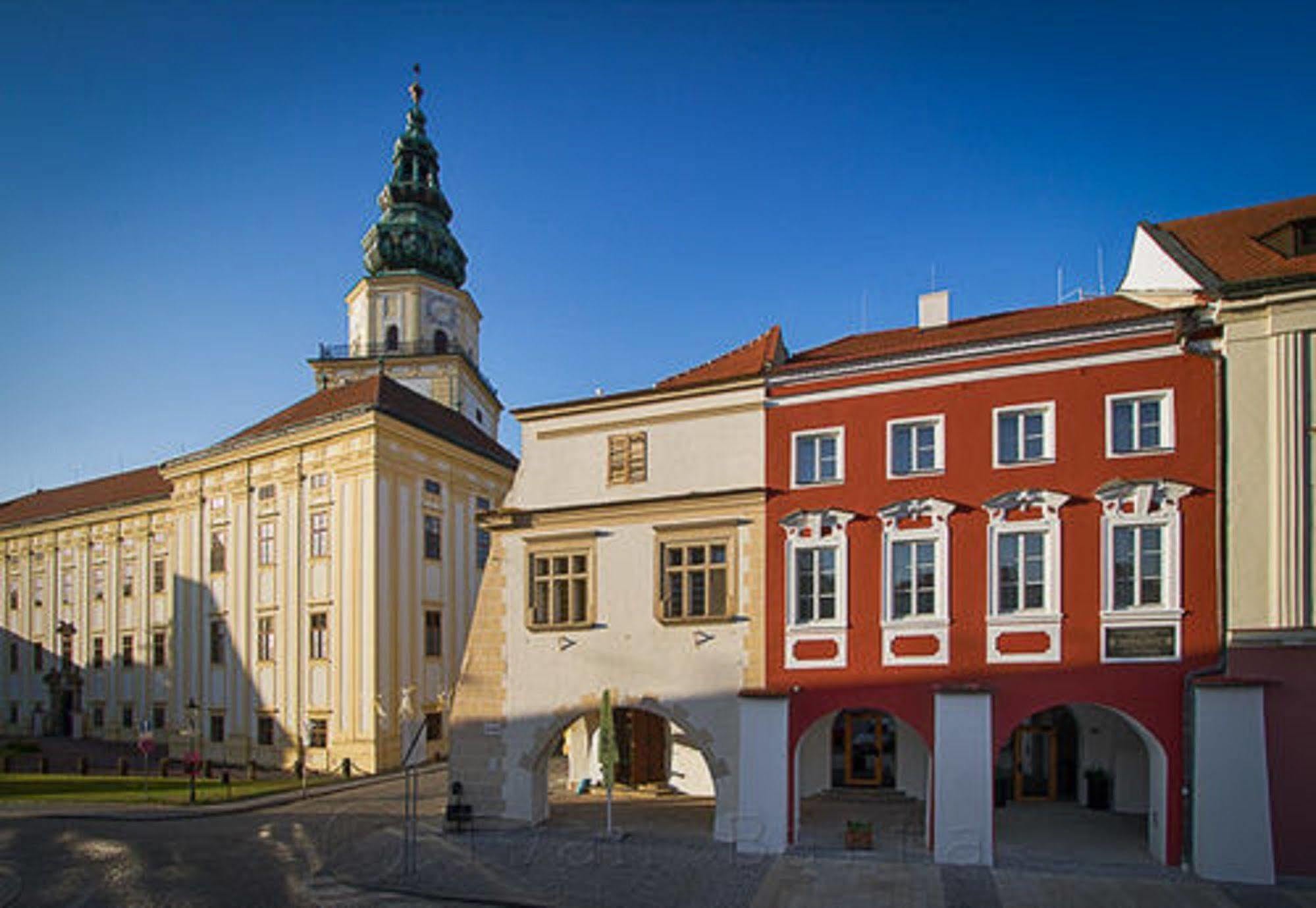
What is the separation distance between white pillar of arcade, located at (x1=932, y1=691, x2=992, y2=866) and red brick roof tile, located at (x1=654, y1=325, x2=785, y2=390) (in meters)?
8.46

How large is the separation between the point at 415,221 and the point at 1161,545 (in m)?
48.6

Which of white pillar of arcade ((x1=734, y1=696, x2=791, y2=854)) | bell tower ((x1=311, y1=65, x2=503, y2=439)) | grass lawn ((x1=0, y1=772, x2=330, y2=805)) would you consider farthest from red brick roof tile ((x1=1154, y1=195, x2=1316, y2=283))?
bell tower ((x1=311, y1=65, x2=503, y2=439))

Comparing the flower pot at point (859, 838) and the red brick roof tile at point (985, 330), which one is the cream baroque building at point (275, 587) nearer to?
the flower pot at point (859, 838)

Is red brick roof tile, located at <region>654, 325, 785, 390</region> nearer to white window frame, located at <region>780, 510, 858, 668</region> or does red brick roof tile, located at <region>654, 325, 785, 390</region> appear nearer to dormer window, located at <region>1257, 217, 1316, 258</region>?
white window frame, located at <region>780, 510, 858, 668</region>

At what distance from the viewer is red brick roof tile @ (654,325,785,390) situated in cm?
2244

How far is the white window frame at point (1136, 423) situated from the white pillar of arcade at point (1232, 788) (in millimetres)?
4626

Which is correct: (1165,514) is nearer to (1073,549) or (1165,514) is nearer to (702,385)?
(1073,549)

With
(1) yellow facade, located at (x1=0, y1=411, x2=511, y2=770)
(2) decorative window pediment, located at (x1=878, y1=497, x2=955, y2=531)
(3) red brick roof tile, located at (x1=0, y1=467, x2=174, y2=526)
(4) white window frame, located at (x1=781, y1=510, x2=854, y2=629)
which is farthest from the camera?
(3) red brick roof tile, located at (x1=0, y1=467, x2=174, y2=526)

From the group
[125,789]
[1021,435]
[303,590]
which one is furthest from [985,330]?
[125,789]

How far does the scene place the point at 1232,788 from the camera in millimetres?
17109

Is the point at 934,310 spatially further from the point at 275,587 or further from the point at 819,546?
the point at 275,587

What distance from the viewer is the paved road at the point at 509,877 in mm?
16453

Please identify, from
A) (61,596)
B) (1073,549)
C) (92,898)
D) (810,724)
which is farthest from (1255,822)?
(61,596)

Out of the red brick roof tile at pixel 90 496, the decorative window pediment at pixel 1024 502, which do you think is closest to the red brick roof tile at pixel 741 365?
the decorative window pediment at pixel 1024 502
